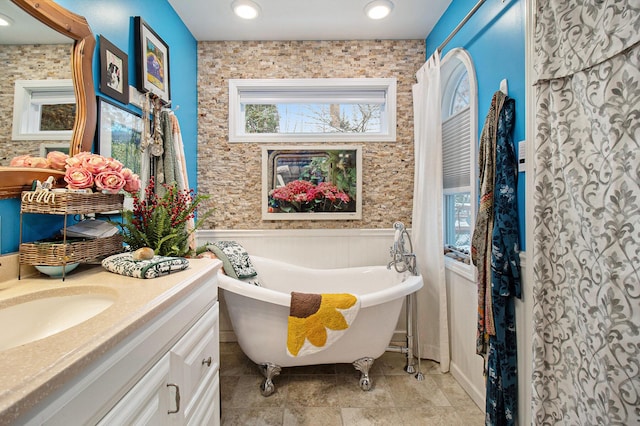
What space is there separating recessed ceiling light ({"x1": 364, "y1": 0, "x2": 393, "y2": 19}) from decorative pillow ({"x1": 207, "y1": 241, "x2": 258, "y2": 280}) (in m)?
2.01

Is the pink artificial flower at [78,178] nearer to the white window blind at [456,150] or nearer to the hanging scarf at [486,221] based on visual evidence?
the hanging scarf at [486,221]

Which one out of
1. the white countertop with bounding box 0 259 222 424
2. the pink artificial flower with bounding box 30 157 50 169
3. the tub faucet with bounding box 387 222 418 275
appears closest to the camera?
the white countertop with bounding box 0 259 222 424

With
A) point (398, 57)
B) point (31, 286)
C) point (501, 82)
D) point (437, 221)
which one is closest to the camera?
point (31, 286)

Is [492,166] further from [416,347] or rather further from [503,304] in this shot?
[416,347]

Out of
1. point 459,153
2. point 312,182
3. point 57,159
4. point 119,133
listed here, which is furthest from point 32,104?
point 459,153

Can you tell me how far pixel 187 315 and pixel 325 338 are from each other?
920mm

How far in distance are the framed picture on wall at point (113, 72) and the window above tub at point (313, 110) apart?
942 mm

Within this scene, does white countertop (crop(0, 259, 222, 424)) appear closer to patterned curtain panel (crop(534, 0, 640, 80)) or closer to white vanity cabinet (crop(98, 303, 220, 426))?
white vanity cabinet (crop(98, 303, 220, 426))

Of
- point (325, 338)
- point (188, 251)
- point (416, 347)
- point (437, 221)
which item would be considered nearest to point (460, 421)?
point (416, 347)

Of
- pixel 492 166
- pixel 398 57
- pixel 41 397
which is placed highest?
pixel 398 57

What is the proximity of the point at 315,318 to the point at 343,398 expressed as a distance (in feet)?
1.91

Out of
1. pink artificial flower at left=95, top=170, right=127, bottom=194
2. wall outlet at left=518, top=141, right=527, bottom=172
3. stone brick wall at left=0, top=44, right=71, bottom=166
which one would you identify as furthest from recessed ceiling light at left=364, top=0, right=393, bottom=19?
pink artificial flower at left=95, top=170, right=127, bottom=194

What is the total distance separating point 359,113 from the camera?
2594 mm

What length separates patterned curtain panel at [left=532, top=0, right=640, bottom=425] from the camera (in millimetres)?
819
